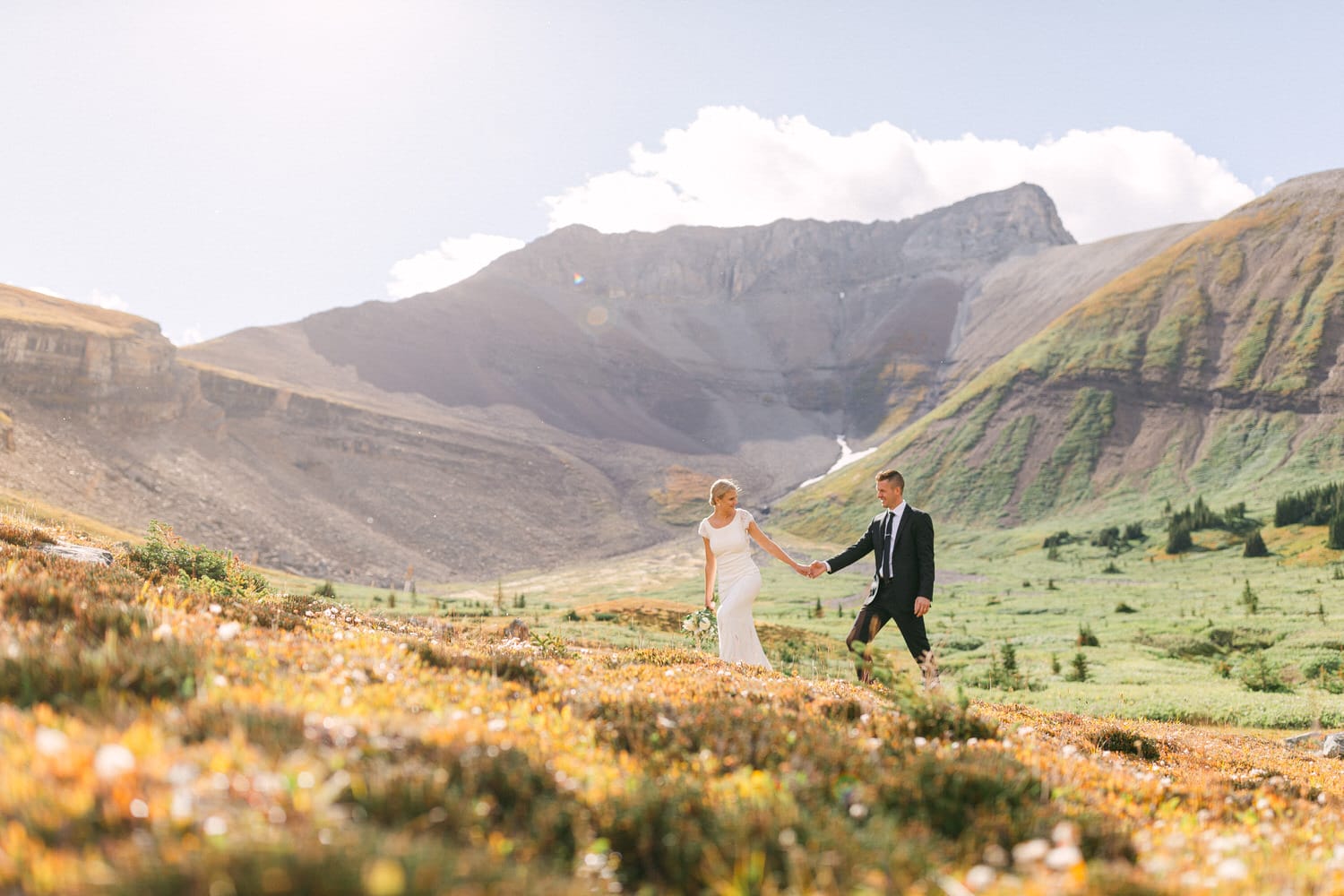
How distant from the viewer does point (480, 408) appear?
432ft

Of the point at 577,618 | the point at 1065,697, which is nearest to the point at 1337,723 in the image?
the point at 1065,697

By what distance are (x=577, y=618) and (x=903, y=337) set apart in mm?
165777

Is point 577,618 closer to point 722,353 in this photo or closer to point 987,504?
point 987,504

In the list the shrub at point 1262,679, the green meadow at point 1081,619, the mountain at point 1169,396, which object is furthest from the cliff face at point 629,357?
the shrub at point 1262,679

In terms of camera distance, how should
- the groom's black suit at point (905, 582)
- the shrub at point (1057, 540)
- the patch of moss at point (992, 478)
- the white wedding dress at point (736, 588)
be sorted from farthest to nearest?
1. the patch of moss at point (992, 478)
2. the shrub at point (1057, 540)
3. the white wedding dress at point (736, 588)
4. the groom's black suit at point (905, 582)

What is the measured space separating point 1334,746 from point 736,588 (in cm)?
1049

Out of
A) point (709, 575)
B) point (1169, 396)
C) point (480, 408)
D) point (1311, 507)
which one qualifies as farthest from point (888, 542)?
point (480, 408)

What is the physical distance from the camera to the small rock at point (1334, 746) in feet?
40.0

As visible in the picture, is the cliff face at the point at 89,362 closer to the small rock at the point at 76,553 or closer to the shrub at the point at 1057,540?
the small rock at the point at 76,553

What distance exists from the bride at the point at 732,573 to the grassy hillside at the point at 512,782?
2889mm

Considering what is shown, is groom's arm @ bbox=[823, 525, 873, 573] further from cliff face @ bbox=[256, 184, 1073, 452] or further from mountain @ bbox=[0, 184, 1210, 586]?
cliff face @ bbox=[256, 184, 1073, 452]

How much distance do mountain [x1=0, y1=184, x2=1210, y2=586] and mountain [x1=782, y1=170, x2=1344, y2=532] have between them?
1168 inches

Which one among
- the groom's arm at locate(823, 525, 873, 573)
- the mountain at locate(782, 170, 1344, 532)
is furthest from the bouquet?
the mountain at locate(782, 170, 1344, 532)

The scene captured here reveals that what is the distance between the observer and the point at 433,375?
135 m
